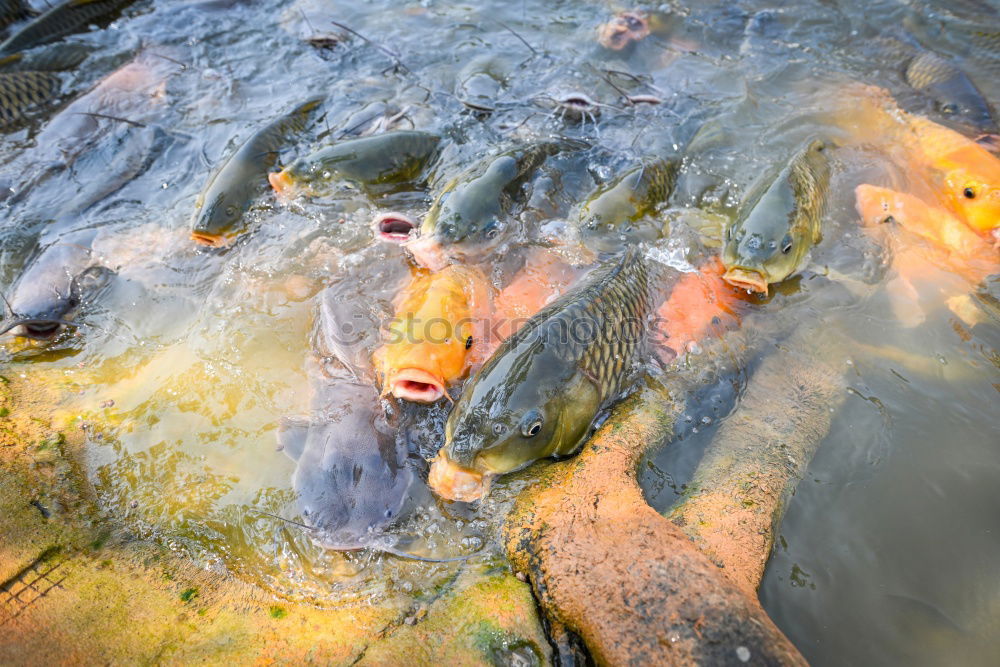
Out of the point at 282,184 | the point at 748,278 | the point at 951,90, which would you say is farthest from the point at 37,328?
the point at 951,90

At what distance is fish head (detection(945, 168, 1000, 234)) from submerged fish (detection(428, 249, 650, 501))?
117 inches

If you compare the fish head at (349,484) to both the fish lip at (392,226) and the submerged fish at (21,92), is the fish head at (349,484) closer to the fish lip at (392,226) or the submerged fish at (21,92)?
the fish lip at (392,226)

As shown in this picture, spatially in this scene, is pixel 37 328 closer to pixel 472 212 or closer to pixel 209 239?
pixel 209 239

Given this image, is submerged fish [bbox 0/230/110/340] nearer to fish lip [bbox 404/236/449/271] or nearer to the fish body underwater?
the fish body underwater

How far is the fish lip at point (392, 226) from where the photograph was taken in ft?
12.7

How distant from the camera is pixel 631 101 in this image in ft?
17.9

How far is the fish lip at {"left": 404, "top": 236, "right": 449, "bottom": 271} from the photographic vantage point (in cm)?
367

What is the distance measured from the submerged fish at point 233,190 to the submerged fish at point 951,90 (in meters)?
6.13

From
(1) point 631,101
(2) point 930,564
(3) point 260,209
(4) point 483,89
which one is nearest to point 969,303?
(2) point 930,564

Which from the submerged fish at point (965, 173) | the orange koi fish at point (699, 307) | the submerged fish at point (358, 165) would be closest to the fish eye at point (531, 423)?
the orange koi fish at point (699, 307)

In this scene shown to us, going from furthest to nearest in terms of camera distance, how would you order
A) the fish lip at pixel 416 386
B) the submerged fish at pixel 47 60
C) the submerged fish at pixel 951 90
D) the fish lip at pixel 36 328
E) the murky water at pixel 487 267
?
the submerged fish at pixel 47 60 < the submerged fish at pixel 951 90 < the fish lip at pixel 36 328 < the fish lip at pixel 416 386 < the murky water at pixel 487 267

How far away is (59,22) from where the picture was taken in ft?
21.8

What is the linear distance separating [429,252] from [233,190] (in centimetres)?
169

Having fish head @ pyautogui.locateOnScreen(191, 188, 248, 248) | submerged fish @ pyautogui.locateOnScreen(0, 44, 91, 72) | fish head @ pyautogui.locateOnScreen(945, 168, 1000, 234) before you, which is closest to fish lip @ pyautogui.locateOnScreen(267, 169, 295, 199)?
fish head @ pyautogui.locateOnScreen(191, 188, 248, 248)
